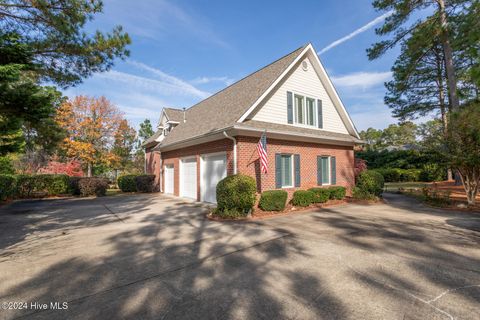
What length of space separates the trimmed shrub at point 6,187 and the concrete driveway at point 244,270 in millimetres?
8626

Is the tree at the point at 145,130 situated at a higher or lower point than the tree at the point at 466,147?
higher

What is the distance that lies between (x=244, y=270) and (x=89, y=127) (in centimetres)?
2930

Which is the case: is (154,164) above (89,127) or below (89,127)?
below

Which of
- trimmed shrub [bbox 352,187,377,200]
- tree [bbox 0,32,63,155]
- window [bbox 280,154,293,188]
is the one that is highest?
tree [bbox 0,32,63,155]

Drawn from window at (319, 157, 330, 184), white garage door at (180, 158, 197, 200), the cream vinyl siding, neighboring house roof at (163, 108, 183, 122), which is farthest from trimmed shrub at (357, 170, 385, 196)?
neighboring house roof at (163, 108, 183, 122)

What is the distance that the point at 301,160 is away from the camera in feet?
39.1

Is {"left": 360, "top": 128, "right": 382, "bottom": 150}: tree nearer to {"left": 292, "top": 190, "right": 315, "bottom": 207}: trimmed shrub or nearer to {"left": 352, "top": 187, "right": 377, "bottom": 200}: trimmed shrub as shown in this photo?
{"left": 352, "top": 187, "right": 377, "bottom": 200}: trimmed shrub

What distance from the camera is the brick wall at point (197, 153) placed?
10.2 metres

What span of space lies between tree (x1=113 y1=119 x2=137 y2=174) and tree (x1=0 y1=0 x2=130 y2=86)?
22341 mm

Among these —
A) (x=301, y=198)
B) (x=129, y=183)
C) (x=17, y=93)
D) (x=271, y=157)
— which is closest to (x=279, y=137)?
(x=271, y=157)

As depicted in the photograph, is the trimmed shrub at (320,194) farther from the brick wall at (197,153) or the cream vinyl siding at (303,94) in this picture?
the brick wall at (197,153)

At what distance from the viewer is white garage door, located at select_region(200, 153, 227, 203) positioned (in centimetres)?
1094

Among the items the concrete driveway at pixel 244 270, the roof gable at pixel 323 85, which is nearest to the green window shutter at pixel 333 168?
the roof gable at pixel 323 85

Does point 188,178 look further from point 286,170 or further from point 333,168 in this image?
point 333,168
